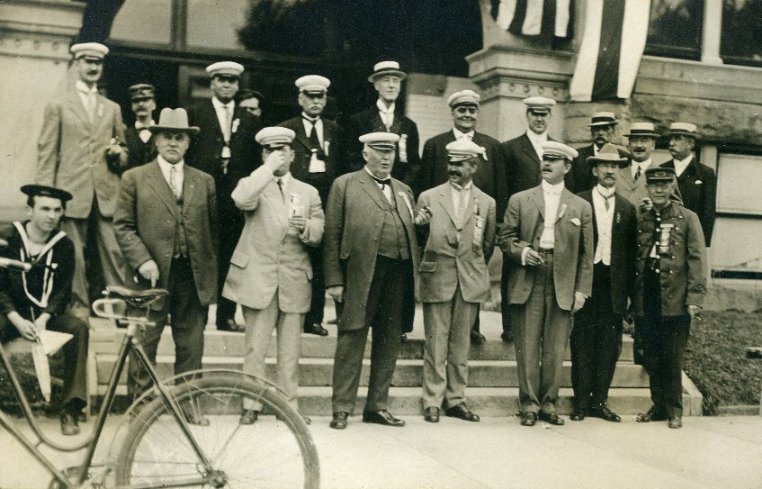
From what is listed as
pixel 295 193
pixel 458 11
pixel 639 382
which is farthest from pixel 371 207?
pixel 458 11

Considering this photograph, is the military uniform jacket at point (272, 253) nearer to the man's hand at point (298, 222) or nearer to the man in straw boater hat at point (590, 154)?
the man's hand at point (298, 222)

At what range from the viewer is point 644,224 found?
308 inches

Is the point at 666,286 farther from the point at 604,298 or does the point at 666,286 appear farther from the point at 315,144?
the point at 315,144

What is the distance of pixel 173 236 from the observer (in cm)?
634

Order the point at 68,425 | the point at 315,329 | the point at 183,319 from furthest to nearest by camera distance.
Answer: the point at 315,329 < the point at 183,319 < the point at 68,425

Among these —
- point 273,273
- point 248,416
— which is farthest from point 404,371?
point 248,416

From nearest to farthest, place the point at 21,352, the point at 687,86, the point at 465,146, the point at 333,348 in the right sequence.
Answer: the point at 21,352
the point at 465,146
the point at 333,348
the point at 687,86

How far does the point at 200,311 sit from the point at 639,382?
4044 millimetres

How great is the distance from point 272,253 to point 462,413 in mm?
1938

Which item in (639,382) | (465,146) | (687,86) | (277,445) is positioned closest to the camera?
(277,445)

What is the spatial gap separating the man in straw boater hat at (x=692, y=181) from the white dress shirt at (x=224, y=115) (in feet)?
13.6

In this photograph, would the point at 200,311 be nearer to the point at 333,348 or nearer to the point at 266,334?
the point at 266,334

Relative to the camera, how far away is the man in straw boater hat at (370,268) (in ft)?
21.9

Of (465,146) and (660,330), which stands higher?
(465,146)
